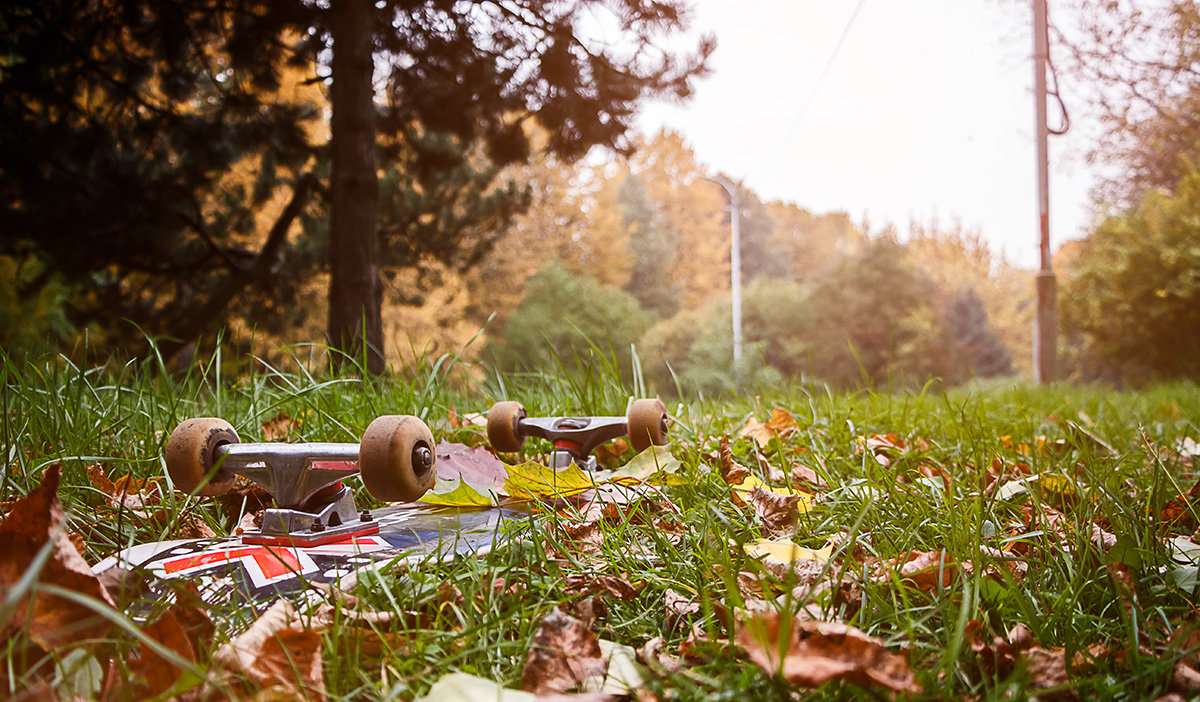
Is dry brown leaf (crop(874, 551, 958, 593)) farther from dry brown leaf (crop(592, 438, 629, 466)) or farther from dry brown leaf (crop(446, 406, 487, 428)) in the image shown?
dry brown leaf (crop(446, 406, 487, 428))

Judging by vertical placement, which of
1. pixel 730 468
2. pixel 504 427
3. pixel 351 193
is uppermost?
pixel 351 193

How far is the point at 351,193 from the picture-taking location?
5293 millimetres

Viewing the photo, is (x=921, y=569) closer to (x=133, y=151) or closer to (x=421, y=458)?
(x=421, y=458)

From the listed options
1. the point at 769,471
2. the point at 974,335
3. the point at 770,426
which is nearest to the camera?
the point at 769,471

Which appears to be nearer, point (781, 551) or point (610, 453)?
point (781, 551)

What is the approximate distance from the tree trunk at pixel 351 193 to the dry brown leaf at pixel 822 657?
4693mm

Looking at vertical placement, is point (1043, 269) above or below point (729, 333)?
above

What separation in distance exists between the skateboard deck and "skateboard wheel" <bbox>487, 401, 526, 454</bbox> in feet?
1.31

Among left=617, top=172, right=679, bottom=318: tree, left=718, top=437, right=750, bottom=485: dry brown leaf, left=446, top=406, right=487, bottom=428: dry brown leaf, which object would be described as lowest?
left=718, top=437, right=750, bottom=485: dry brown leaf

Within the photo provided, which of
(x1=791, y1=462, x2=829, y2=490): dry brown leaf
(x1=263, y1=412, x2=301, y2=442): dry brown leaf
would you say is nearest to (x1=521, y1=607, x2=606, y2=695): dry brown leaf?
(x1=791, y1=462, x2=829, y2=490): dry brown leaf

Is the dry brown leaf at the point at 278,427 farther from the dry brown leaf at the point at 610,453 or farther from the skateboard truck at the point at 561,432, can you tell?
the dry brown leaf at the point at 610,453

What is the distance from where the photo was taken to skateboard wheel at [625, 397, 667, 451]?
170 centimetres

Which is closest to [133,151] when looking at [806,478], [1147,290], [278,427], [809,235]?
[278,427]

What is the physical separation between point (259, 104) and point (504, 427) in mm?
6796
